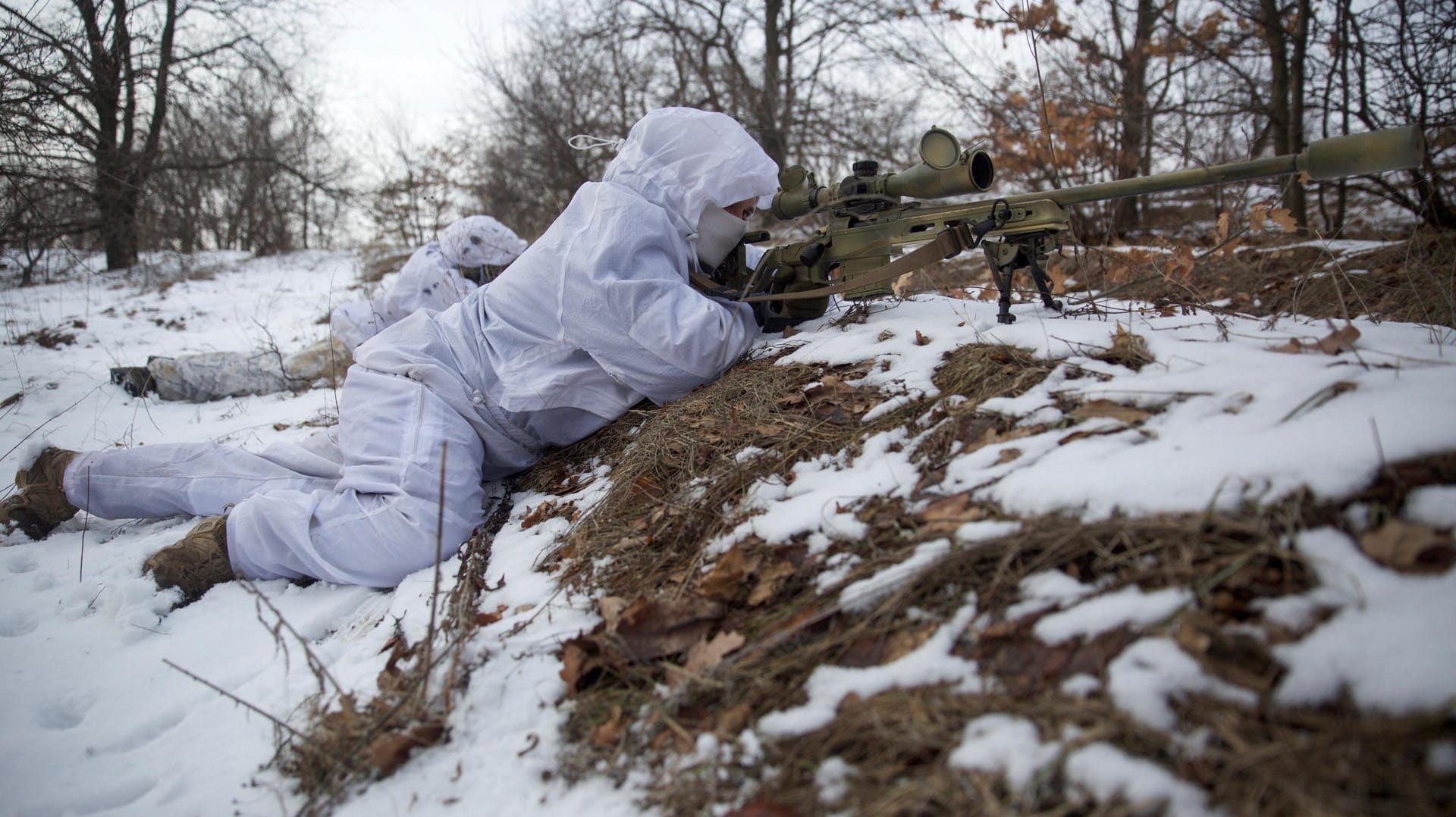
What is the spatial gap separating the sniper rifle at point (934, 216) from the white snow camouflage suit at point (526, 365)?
0.27m

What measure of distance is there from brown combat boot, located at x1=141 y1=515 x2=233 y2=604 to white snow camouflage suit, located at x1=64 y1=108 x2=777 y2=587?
10 cm

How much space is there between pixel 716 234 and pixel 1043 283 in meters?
1.35

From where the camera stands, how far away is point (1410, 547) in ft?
3.82

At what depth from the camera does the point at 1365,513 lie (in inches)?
49.7

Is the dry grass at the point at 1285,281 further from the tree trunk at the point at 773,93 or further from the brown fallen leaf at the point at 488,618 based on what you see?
the tree trunk at the point at 773,93

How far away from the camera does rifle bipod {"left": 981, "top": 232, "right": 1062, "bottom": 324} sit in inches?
103

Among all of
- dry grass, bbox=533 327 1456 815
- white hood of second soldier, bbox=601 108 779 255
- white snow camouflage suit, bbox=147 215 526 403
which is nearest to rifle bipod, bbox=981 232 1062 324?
dry grass, bbox=533 327 1456 815

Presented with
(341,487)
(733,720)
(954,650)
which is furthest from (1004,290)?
(341,487)

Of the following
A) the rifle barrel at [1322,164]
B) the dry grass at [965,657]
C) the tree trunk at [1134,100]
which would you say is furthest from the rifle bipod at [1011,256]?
the tree trunk at [1134,100]

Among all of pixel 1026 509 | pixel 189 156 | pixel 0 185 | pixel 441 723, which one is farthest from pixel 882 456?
pixel 189 156

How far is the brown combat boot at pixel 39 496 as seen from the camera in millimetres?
2801

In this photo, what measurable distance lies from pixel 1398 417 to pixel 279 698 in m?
2.58

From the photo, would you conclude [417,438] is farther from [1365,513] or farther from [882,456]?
[1365,513]

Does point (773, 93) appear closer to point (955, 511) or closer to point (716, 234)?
point (716, 234)
